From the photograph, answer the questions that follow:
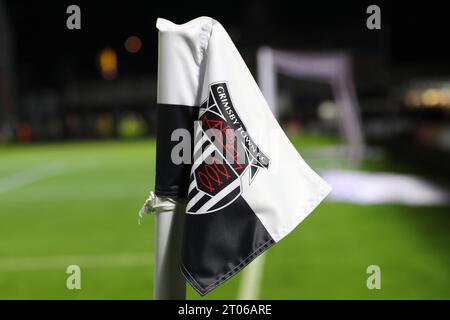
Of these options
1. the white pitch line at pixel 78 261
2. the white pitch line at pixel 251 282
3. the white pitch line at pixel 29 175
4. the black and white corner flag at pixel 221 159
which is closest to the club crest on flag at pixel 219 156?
the black and white corner flag at pixel 221 159

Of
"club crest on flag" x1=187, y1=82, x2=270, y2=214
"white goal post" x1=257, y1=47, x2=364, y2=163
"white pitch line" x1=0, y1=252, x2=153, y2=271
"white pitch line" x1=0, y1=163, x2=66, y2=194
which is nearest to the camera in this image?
"club crest on flag" x1=187, y1=82, x2=270, y2=214

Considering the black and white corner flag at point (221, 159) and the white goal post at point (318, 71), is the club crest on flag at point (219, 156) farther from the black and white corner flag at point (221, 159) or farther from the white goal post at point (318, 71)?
the white goal post at point (318, 71)

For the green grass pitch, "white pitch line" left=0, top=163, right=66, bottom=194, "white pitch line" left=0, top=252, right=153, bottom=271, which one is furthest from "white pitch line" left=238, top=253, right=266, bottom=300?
"white pitch line" left=0, top=163, right=66, bottom=194

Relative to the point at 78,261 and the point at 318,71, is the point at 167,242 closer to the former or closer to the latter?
the point at 78,261

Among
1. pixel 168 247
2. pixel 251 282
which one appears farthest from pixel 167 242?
pixel 251 282

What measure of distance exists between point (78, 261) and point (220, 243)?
13.4 ft

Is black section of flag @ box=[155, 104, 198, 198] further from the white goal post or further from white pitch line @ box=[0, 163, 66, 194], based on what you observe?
white pitch line @ box=[0, 163, 66, 194]

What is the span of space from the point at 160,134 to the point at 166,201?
0.21m

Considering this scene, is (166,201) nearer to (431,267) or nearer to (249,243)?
(249,243)

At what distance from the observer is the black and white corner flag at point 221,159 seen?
5.42 feet

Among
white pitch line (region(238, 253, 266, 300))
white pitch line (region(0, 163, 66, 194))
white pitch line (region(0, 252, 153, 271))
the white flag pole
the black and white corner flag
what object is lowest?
white pitch line (region(0, 163, 66, 194))

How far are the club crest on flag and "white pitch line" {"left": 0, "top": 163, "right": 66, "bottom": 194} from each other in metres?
10.4

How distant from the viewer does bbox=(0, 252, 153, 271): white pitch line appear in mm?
5211
